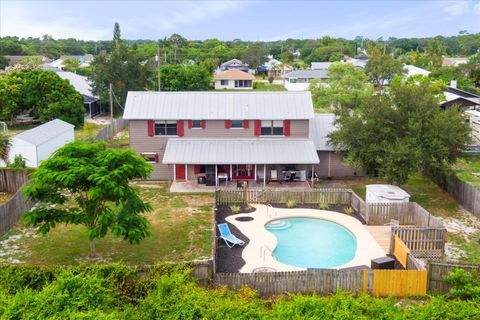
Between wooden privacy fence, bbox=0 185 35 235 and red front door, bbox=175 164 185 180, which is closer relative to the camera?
wooden privacy fence, bbox=0 185 35 235

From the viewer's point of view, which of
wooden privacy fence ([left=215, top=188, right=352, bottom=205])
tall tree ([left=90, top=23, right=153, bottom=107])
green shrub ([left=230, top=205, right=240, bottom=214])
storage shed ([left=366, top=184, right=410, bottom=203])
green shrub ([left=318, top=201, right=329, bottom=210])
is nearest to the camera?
storage shed ([left=366, top=184, right=410, bottom=203])

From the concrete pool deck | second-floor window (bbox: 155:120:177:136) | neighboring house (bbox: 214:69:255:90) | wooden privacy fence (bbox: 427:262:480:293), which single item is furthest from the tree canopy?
neighboring house (bbox: 214:69:255:90)

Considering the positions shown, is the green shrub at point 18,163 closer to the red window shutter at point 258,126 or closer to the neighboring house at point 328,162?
the red window shutter at point 258,126

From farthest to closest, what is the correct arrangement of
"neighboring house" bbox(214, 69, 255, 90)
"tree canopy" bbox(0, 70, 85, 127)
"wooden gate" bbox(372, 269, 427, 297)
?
"neighboring house" bbox(214, 69, 255, 90), "tree canopy" bbox(0, 70, 85, 127), "wooden gate" bbox(372, 269, 427, 297)

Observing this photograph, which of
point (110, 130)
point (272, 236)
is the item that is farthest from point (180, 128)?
point (110, 130)

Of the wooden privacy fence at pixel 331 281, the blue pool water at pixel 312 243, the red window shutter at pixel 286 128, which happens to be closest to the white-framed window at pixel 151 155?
the red window shutter at pixel 286 128

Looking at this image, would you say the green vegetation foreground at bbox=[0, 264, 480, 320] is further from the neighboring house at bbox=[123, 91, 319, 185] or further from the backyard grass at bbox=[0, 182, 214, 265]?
the neighboring house at bbox=[123, 91, 319, 185]

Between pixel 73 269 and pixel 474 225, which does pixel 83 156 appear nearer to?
pixel 73 269
